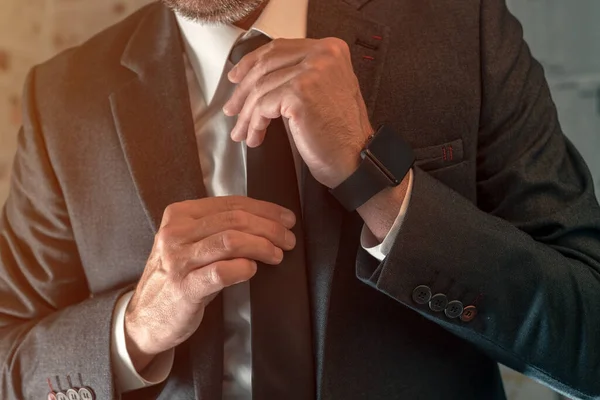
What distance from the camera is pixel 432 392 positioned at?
97 centimetres

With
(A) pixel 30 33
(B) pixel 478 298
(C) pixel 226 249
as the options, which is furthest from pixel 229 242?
(A) pixel 30 33

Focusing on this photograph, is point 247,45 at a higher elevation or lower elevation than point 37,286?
higher

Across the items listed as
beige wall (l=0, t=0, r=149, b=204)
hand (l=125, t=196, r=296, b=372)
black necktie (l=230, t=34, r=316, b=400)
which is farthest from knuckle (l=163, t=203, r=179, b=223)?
beige wall (l=0, t=0, r=149, b=204)

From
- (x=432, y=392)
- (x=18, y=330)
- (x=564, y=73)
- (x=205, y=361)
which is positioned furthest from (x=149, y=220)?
(x=564, y=73)

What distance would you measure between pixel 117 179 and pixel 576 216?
28.3 inches

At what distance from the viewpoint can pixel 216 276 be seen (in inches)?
32.7

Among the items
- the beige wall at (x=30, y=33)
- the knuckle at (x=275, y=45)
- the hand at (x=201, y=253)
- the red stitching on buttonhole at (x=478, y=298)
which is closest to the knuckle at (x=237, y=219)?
the hand at (x=201, y=253)

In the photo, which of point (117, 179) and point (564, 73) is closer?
point (117, 179)

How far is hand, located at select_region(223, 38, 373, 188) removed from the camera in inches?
31.8

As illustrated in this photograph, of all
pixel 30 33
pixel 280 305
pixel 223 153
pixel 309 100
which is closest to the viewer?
pixel 309 100

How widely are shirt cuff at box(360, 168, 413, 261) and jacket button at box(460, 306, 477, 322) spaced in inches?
5.2

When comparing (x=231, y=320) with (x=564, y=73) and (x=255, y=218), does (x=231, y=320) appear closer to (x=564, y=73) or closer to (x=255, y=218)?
(x=255, y=218)

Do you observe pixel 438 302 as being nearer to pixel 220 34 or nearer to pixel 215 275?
pixel 215 275

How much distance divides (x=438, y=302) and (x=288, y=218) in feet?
0.78
